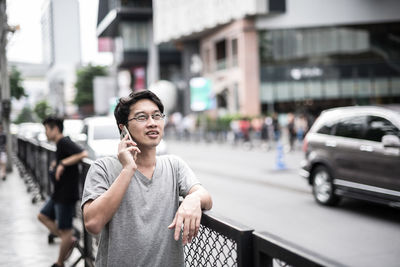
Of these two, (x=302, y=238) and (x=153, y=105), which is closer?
(x=153, y=105)

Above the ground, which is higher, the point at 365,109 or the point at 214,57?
the point at 214,57

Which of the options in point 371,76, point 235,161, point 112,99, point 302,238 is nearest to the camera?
point 302,238

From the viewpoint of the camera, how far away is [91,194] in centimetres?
234

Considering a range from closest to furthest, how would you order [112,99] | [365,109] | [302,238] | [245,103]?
[302,238], [365,109], [245,103], [112,99]

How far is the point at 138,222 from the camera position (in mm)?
2344

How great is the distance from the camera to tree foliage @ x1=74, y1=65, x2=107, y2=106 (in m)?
83.6

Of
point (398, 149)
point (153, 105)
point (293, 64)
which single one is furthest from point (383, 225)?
point (293, 64)

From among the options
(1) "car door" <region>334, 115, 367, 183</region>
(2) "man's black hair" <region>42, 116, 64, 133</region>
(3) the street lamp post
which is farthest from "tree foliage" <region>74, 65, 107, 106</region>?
(2) "man's black hair" <region>42, 116, 64, 133</region>

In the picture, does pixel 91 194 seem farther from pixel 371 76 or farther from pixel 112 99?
pixel 112 99

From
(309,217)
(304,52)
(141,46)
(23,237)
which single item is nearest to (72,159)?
(23,237)

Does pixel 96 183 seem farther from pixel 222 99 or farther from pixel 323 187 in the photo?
pixel 222 99

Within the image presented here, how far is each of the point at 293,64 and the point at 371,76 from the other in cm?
741

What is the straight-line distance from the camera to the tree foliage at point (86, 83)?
3292 inches

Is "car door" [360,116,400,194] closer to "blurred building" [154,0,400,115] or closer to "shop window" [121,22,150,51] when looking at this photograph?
"blurred building" [154,0,400,115]
